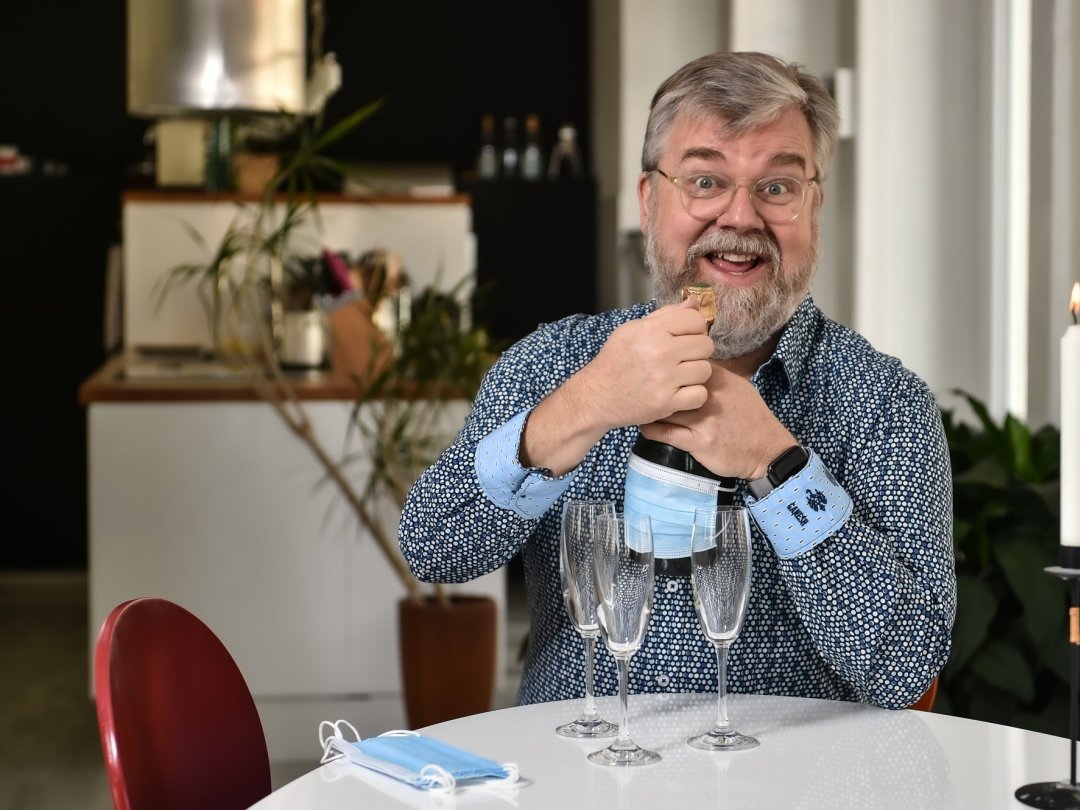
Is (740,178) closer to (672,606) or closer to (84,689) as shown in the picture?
(672,606)

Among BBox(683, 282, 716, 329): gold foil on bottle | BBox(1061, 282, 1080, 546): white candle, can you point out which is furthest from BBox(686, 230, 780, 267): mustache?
BBox(1061, 282, 1080, 546): white candle

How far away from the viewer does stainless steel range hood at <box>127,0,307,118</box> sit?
3883mm

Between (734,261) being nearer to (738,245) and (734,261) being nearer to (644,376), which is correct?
(738,245)

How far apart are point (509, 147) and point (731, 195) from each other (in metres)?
6.24

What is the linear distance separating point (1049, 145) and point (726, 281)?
1691 mm

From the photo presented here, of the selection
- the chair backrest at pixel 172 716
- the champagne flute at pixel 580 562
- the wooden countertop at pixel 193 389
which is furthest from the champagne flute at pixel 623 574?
the wooden countertop at pixel 193 389

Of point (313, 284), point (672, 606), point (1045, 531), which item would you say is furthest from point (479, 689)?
point (672, 606)

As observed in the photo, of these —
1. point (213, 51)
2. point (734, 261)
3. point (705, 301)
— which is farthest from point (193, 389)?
point (705, 301)

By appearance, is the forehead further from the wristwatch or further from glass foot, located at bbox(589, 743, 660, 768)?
glass foot, located at bbox(589, 743, 660, 768)

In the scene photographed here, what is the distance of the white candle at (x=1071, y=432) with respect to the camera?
43.8 inches

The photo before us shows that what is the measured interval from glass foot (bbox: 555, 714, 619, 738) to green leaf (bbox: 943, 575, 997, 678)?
157 cm

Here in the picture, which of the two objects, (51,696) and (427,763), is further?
(51,696)

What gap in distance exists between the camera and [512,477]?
159cm

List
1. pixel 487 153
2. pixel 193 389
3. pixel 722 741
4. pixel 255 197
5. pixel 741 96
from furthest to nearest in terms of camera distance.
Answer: pixel 487 153
pixel 255 197
pixel 193 389
pixel 741 96
pixel 722 741
